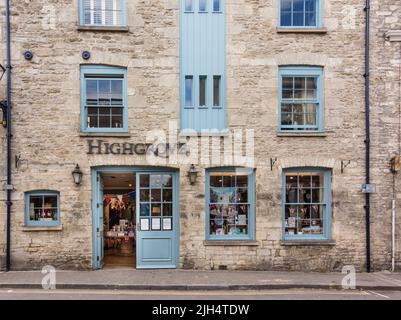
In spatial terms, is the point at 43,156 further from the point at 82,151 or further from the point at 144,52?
the point at 144,52

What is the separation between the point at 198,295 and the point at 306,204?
446 centimetres

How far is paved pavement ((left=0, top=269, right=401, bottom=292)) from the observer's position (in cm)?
825

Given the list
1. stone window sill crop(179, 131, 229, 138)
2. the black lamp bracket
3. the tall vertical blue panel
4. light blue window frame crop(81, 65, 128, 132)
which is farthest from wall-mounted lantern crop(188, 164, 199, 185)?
the black lamp bracket

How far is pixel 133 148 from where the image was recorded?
9.72 metres

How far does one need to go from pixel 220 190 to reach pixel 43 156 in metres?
5.40

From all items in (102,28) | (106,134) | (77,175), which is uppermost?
(102,28)

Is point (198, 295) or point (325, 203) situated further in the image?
point (325, 203)

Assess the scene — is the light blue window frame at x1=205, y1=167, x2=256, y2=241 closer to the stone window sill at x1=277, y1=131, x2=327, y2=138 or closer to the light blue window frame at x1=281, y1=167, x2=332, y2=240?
the light blue window frame at x1=281, y1=167, x2=332, y2=240

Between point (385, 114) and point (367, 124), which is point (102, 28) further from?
point (385, 114)

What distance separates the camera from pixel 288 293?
804 centimetres

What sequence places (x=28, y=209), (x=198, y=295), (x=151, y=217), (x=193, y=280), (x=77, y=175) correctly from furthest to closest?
(x=151, y=217) → (x=28, y=209) → (x=77, y=175) → (x=193, y=280) → (x=198, y=295)

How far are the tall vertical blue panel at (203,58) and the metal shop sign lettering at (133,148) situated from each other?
0.81m

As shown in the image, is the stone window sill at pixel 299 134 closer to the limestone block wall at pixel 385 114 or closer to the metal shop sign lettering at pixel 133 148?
the limestone block wall at pixel 385 114

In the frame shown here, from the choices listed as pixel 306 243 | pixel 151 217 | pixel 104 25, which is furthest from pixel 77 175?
pixel 306 243
